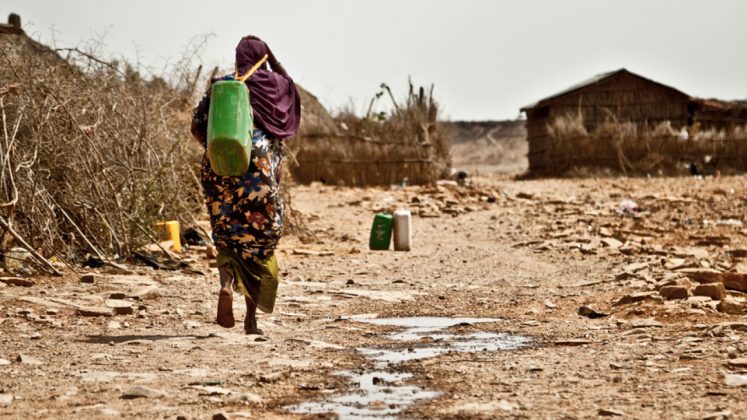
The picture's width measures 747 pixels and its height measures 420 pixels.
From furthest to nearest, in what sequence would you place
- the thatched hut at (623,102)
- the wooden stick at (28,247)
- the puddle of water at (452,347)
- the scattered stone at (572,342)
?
the thatched hut at (623,102) < the wooden stick at (28,247) < the scattered stone at (572,342) < the puddle of water at (452,347)

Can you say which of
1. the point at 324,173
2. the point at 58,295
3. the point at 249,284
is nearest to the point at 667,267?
the point at 249,284

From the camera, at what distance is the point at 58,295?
22.4 feet

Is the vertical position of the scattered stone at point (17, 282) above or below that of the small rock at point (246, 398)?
above

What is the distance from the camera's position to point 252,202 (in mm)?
5836

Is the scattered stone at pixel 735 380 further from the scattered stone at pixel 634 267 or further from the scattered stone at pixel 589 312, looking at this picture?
the scattered stone at pixel 634 267

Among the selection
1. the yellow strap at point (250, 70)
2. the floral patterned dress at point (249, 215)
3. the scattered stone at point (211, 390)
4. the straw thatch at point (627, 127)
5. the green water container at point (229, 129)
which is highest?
the straw thatch at point (627, 127)

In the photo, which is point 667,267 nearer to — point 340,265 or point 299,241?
point 340,265

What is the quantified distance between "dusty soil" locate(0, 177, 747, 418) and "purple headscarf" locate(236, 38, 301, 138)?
110 centimetres

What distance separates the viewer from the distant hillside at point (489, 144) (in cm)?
4809

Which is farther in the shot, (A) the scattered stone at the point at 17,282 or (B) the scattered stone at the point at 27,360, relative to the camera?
(A) the scattered stone at the point at 17,282

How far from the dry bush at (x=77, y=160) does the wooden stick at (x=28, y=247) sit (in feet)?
0.39

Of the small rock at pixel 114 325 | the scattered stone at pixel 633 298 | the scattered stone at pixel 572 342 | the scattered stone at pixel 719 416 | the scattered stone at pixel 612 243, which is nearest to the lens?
the scattered stone at pixel 719 416

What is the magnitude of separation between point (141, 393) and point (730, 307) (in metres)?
3.57

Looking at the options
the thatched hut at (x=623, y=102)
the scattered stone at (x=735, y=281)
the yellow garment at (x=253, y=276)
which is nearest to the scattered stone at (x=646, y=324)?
the scattered stone at (x=735, y=281)
